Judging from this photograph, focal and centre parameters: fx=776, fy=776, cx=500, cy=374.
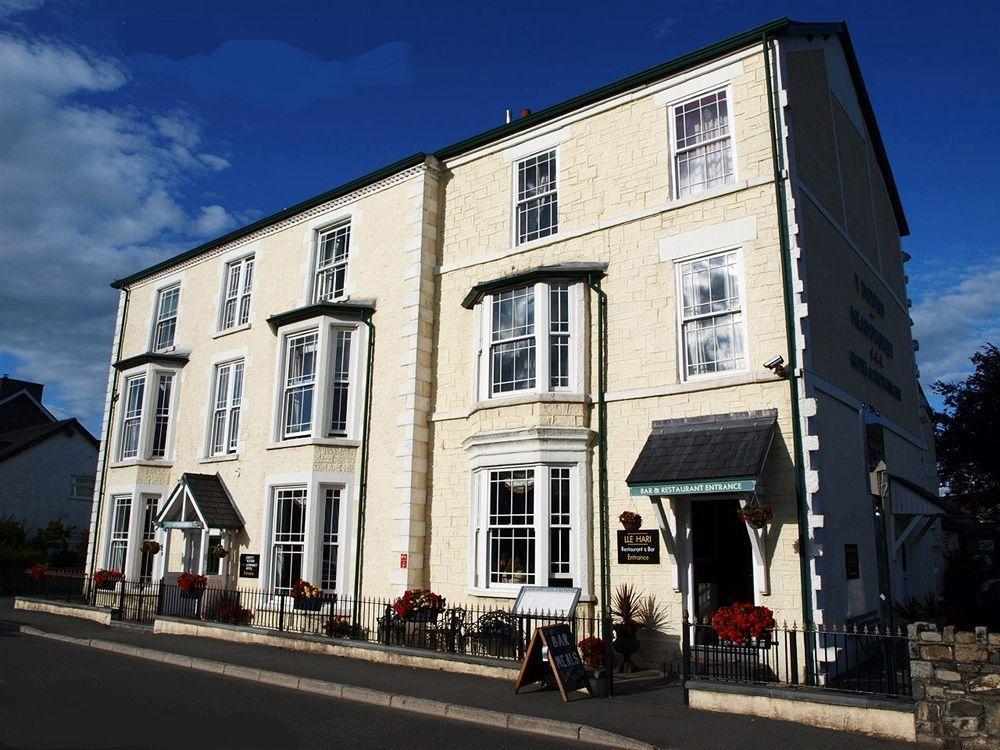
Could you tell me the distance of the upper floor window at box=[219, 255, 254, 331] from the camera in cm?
2245

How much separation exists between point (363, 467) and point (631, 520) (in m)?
7.10

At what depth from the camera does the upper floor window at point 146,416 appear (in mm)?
23422

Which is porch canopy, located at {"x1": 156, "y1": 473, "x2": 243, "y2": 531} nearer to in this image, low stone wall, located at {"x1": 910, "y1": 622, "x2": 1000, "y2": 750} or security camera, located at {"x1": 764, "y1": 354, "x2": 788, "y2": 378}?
security camera, located at {"x1": 764, "y1": 354, "x2": 788, "y2": 378}

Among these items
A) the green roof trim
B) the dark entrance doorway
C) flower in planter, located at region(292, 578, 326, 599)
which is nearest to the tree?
the green roof trim

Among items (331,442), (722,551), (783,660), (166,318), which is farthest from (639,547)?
(166,318)

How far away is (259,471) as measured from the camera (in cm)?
1983

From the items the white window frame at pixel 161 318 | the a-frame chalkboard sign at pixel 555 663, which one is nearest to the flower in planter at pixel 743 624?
the a-frame chalkboard sign at pixel 555 663

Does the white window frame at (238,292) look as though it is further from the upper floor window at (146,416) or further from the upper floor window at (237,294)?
the upper floor window at (146,416)

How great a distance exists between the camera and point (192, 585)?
19.1 m

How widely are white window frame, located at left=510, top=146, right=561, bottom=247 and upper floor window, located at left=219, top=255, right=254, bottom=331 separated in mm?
8949

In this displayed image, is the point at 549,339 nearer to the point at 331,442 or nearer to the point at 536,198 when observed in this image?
the point at 536,198

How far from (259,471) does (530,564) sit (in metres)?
8.49

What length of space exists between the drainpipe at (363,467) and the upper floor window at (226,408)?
4.80 meters

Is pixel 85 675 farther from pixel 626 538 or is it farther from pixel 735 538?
pixel 735 538
